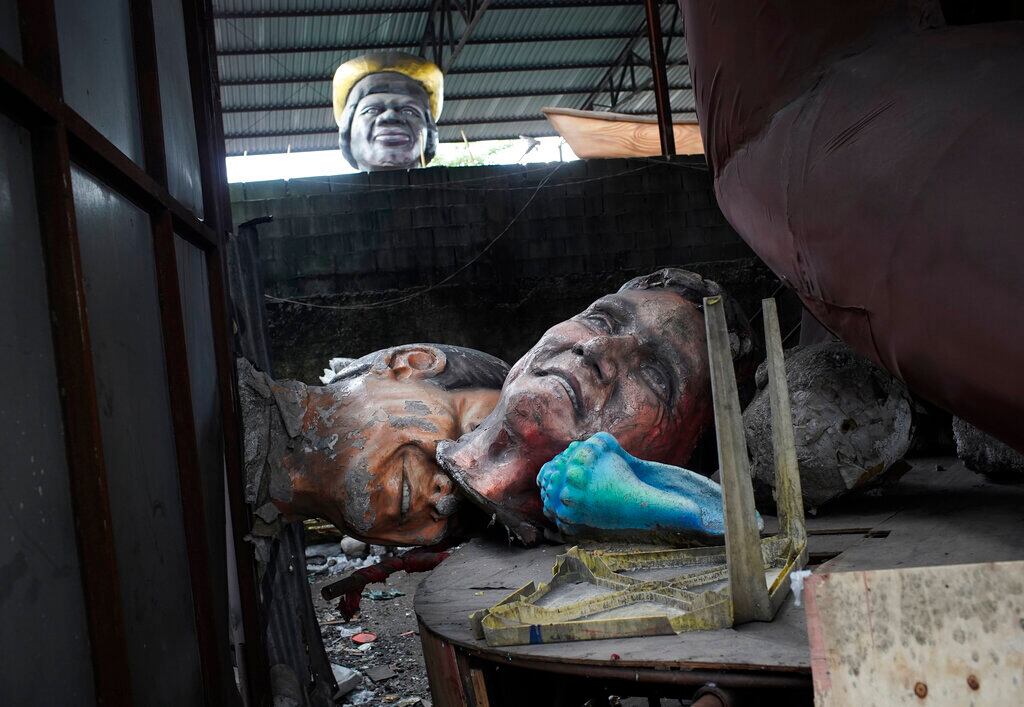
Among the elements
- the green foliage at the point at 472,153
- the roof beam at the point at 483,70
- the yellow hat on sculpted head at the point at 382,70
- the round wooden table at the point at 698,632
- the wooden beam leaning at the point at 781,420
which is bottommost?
the round wooden table at the point at 698,632

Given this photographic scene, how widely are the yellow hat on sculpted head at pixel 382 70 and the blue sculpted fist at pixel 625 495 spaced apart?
7773 mm

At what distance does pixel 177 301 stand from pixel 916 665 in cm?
204

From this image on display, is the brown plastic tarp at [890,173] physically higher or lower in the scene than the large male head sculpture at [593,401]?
higher

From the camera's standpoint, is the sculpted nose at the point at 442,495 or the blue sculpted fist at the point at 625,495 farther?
the sculpted nose at the point at 442,495

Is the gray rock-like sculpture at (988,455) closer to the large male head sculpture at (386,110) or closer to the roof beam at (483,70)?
the large male head sculpture at (386,110)

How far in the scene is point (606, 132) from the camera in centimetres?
1112

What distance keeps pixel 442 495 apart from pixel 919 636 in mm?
2140

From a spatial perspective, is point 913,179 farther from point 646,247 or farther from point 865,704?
point 646,247

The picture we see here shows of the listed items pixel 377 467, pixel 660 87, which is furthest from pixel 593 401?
pixel 660 87

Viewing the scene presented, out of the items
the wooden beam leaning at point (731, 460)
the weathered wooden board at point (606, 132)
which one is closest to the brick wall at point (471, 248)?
the weathered wooden board at point (606, 132)

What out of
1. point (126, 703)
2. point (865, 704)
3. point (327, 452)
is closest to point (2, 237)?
point (126, 703)

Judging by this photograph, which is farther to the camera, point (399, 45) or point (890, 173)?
point (399, 45)

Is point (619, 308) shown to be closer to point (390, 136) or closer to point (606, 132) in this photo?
point (390, 136)

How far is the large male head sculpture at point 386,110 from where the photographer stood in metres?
9.52
